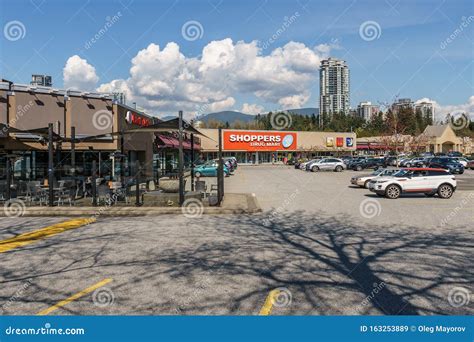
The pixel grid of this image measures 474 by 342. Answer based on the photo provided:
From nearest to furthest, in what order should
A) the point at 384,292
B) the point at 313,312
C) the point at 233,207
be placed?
the point at 313,312 < the point at 384,292 < the point at 233,207

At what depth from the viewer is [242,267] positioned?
764cm

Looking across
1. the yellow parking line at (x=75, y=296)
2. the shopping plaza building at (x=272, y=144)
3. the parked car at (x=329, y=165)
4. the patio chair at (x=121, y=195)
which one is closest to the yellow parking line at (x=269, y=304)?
the yellow parking line at (x=75, y=296)

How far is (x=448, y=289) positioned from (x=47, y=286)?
6260 millimetres

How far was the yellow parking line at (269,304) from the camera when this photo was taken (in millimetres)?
5473

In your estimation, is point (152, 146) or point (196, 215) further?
point (152, 146)

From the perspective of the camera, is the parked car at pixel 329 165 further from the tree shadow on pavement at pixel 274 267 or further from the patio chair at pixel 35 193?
the tree shadow on pavement at pixel 274 267

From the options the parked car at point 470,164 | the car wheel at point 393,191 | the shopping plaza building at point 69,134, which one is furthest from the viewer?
the parked car at point 470,164

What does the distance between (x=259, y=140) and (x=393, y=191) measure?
55485 millimetres

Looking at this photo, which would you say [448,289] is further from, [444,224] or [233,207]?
[233,207]

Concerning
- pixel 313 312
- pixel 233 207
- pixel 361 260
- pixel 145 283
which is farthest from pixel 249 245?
pixel 233 207

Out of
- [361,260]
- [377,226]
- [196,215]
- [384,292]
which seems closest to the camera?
[384,292]

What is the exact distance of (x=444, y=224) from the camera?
12.3m

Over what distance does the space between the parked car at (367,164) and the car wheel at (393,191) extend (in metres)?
30.5

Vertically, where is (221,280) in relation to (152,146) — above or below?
below
